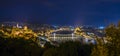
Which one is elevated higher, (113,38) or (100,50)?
(113,38)

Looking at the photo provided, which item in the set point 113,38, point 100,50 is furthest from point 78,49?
point 100,50

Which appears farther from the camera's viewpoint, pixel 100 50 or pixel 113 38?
pixel 113 38

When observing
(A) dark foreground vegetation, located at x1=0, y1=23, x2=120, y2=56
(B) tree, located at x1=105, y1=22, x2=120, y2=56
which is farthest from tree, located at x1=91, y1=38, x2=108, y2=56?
(B) tree, located at x1=105, y1=22, x2=120, y2=56

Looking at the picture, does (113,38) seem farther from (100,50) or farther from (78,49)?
(78,49)

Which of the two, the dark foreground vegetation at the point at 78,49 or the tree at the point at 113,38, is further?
the dark foreground vegetation at the point at 78,49

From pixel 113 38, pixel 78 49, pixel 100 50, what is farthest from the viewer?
pixel 78 49

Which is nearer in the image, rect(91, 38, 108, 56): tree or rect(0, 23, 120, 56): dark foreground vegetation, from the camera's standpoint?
rect(91, 38, 108, 56): tree

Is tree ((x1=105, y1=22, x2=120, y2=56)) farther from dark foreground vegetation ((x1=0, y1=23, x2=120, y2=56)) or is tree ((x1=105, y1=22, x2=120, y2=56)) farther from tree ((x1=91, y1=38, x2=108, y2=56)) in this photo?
tree ((x1=91, y1=38, x2=108, y2=56))

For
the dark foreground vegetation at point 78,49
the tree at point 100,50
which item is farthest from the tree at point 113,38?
the tree at point 100,50

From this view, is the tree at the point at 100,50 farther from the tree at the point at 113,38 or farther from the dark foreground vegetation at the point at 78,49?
the tree at the point at 113,38

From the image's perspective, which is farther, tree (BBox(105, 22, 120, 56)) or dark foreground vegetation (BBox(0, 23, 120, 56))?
dark foreground vegetation (BBox(0, 23, 120, 56))

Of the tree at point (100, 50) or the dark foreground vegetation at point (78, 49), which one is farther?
the dark foreground vegetation at point (78, 49)
